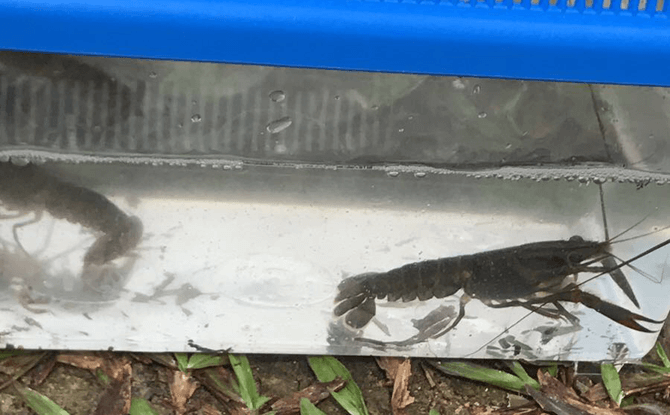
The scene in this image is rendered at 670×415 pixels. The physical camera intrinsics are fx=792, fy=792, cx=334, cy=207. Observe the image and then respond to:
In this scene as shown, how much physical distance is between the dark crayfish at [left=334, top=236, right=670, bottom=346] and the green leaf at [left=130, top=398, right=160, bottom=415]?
369mm

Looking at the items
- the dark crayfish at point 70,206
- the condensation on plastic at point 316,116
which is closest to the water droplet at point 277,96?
the condensation on plastic at point 316,116

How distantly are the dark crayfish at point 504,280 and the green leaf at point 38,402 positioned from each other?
50 centimetres

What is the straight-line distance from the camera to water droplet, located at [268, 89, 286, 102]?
0.94m

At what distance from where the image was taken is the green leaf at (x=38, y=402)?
1.32 m

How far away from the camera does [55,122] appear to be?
0.94 m

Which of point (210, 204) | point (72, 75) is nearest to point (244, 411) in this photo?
point (210, 204)

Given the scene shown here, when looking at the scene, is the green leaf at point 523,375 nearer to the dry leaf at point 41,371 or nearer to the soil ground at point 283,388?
the soil ground at point 283,388

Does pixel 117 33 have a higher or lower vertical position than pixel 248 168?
higher

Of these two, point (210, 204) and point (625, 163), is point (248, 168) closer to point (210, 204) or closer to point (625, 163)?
point (210, 204)

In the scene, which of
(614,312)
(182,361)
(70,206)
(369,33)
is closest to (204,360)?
(182,361)

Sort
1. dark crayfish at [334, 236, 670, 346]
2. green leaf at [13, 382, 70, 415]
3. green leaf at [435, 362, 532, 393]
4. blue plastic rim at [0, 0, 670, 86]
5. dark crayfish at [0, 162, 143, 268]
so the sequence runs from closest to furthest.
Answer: blue plastic rim at [0, 0, 670, 86]
dark crayfish at [0, 162, 143, 268]
dark crayfish at [334, 236, 670, 346]
green leaf at [13, 382, 70, 415]
green leaf at [435, 362, 532, 393]

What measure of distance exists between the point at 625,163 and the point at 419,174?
26cm

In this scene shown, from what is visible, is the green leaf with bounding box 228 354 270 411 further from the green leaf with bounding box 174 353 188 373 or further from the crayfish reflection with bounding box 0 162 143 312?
the crayfish reflection with bounding box 0 162 143 312

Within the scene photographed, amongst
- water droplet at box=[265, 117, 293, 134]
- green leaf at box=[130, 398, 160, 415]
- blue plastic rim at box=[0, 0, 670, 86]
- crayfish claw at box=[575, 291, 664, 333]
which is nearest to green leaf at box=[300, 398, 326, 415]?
green leaf at box=[130, 398, 160, 415]
